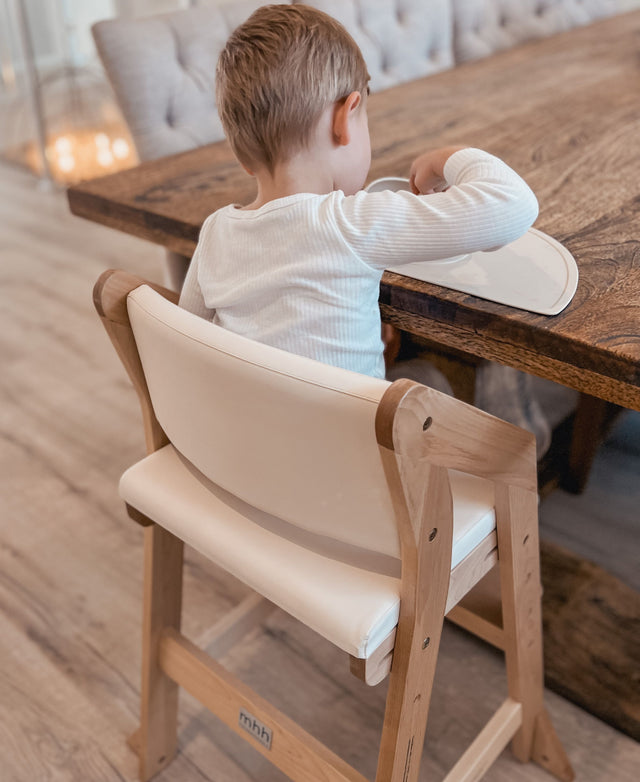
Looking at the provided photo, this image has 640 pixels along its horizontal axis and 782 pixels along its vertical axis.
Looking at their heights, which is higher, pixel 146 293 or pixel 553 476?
pixel 146 293

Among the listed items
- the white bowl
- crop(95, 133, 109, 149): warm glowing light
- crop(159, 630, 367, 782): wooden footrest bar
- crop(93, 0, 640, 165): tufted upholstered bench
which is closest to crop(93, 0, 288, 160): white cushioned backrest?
crop(93, 0, 640, 165): tufted upholstered bench

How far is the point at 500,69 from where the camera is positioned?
5.78ft

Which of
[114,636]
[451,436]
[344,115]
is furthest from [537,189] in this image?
[114,636]

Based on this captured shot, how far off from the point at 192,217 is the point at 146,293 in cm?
30

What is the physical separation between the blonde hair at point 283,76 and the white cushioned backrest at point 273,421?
0.70ft

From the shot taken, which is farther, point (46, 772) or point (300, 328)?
point (46, 772)

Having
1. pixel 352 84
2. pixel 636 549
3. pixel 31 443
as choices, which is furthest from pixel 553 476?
pixel 31 443

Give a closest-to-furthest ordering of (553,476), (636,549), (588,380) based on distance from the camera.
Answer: (588,380), (636,549), (553,476)

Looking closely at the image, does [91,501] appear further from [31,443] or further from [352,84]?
[352,84]

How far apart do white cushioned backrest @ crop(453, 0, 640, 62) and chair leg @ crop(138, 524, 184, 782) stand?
1750 millimetres

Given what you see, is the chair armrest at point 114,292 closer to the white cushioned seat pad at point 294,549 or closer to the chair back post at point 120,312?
the chair back post at point 120,312

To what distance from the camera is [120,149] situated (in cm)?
369

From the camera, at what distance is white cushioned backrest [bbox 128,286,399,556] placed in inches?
24.5

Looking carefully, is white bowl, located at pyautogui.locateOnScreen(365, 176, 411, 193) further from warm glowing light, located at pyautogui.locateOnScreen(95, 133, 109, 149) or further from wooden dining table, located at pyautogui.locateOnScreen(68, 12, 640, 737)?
warm glowing light, located at pyautogui.locateOnScreen(95, 133, 109, 149)
